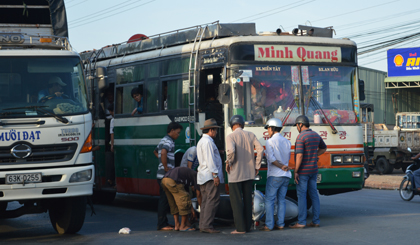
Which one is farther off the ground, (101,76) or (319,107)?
(101,76)

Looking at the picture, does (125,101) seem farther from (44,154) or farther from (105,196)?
(44,154)

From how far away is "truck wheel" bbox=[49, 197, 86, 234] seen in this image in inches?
378

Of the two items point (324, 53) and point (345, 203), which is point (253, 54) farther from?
point (345, 203)

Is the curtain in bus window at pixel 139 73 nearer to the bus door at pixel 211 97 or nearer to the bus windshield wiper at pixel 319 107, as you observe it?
the bus door at pixel 211 97

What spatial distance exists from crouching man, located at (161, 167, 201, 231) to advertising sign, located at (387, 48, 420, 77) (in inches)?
1473

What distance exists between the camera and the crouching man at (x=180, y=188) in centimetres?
980

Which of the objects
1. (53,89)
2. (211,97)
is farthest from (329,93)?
(53,89)

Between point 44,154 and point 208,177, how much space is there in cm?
251

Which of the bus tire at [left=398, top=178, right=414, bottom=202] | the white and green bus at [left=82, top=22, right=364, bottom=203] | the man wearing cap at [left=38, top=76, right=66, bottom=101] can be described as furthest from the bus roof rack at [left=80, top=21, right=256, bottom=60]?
the bus tire at [left=398, top=178, right=414, bottom=202]

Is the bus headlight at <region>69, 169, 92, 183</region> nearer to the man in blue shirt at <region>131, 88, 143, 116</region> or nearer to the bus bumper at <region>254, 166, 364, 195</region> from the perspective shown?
the bus bumper at <region>254, 166, 364, 195</region>

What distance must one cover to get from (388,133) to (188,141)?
18.8m

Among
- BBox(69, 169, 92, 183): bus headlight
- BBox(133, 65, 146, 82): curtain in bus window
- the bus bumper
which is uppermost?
BBox(133, 65, 146, 82): curtain in bus window

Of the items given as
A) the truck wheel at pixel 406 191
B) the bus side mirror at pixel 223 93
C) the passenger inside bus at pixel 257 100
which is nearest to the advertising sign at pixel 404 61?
the truck wheel at pixel 406 191

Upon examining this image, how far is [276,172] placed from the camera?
981cm
